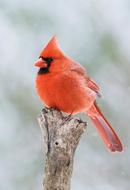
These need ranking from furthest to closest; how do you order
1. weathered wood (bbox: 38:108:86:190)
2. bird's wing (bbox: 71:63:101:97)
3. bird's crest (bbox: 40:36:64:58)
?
bird's wing (bbox: 71:63:101:97) → bird's crest (bbox: 40:36:64:58) → weathered wood (bbox: 38:108:86:190)

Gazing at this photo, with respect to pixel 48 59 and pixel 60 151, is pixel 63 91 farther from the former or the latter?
pixel 60 151

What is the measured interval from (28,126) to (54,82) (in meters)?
1.14

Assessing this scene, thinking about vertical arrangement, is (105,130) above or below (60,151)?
above

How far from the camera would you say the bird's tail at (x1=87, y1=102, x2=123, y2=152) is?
2477 millimetres

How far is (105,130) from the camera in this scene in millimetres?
2607

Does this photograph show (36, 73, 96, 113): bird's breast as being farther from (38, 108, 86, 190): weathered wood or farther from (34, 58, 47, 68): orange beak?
(38, 108, 86, 190): weathered wood

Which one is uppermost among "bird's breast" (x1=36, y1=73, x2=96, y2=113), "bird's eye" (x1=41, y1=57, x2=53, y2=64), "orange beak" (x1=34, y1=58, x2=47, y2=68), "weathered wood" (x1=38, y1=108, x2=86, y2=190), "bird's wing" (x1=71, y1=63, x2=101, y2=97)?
"bird's wing" (x1=71, y1=63, x2=101, y2=97)

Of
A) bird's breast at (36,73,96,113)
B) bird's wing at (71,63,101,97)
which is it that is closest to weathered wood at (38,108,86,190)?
bird's breast at (36,73,96,113)

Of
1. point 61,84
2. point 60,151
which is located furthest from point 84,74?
point 60,151

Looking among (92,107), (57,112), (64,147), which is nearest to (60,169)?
(64,147)

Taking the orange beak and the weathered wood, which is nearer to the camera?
the weathered wood

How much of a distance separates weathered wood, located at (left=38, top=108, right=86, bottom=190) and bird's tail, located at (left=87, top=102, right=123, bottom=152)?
15.3 inches

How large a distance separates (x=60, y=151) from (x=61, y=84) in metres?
0.38

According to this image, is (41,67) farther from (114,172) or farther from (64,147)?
(114,172)
